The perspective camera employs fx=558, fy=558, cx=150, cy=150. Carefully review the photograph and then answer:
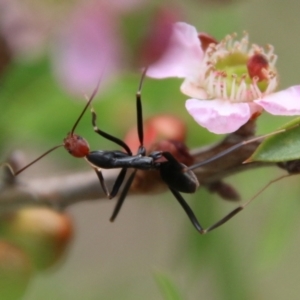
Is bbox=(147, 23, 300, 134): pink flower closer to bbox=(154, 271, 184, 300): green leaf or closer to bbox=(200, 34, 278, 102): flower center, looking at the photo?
bbox=(200, 34, 278, 102): flower center

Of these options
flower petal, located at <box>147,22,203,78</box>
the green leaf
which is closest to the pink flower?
flower petal, located at <box>147,22,203,78</box>

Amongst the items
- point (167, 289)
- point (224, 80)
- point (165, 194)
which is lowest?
point (165, 194)

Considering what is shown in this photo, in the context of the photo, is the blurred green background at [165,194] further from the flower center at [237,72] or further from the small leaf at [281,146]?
the small leaf at [281,146]

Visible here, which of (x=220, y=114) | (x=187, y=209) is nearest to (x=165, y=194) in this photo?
(x=187, y=209)

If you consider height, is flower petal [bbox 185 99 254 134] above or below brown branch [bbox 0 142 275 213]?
above

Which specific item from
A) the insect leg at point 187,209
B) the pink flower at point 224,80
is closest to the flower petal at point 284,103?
the pink flower at point 224,80

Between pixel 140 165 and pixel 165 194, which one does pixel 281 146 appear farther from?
pixel 165 194
